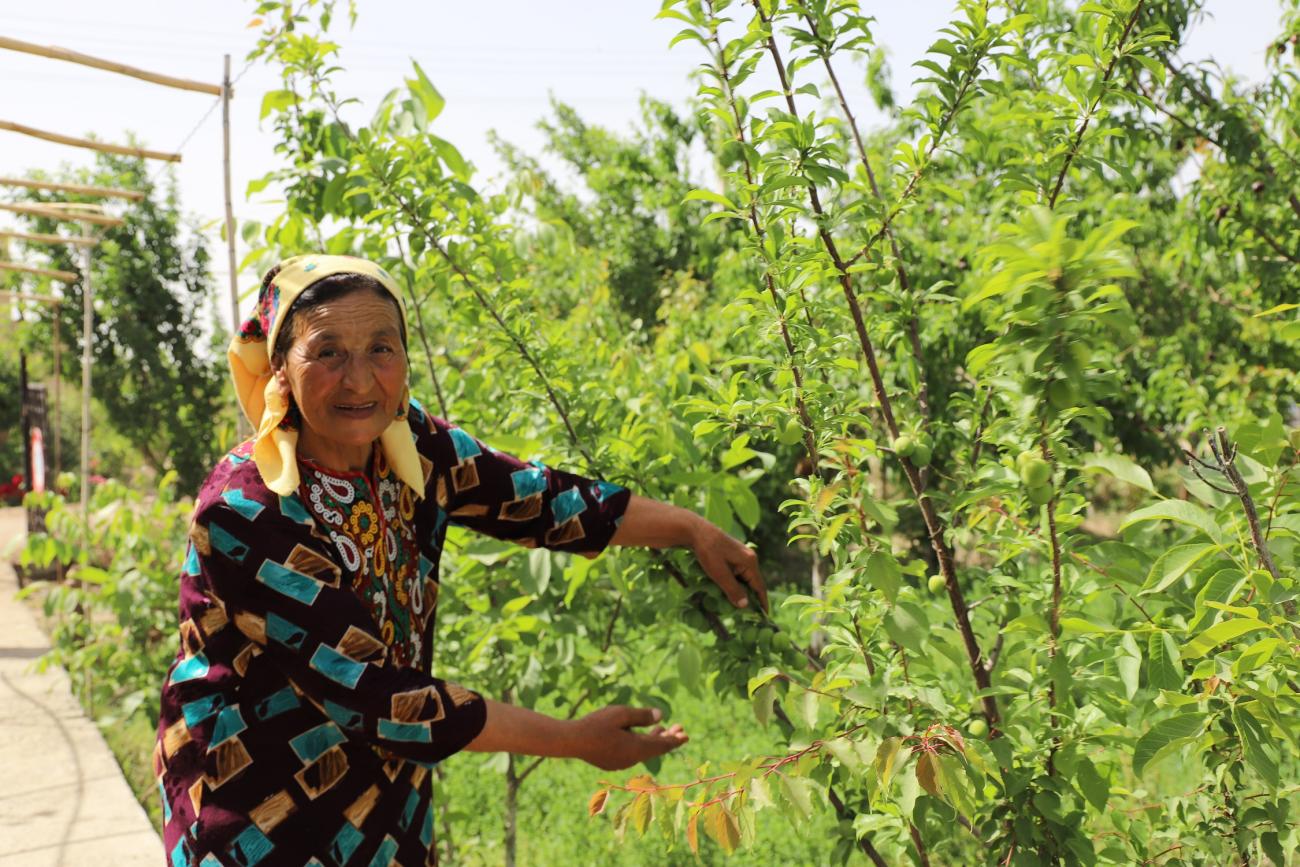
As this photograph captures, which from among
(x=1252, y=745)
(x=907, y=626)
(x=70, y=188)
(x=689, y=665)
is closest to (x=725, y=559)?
(x=689, y=665)

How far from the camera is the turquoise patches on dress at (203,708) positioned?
167 cm

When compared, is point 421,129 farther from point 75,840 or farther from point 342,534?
point 75,840

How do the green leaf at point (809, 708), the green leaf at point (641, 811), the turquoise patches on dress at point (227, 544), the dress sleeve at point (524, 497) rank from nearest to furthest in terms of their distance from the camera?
the green leaf at point (641, 811) → the green leaf at point (809, 708) → the turquoise patches on dress at point (227, 544) → the dress sleeve at point (524, 497)

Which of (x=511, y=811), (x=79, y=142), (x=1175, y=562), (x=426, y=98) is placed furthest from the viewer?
(x=79, y=142)

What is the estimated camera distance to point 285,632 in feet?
5.11

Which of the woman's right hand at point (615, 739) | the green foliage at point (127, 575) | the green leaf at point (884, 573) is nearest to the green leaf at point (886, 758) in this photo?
the green leaf at point (884, 573)

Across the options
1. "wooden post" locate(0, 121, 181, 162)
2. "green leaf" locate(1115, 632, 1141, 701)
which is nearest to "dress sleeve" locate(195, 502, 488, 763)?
"green leaf" locate(1115, 632, 1141, 701)

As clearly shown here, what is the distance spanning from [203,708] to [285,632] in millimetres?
245

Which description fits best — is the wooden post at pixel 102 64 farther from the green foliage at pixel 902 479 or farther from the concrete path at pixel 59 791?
the concrete path at pixel 59 791

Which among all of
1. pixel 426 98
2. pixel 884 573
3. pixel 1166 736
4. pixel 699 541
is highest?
pixel 426 98

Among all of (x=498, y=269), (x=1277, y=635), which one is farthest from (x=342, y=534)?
(x=1277, y=635)

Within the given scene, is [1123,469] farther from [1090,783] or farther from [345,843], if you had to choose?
[345,843]

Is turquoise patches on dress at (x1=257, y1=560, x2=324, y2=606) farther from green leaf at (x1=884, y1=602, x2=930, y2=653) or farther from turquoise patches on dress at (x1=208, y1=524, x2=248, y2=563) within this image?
green leaf at (x1=884, y1=602, x2=930, y2=653)

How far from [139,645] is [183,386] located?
880 centimetres
